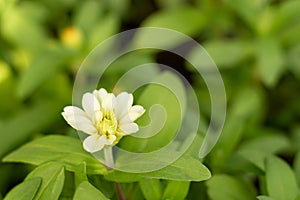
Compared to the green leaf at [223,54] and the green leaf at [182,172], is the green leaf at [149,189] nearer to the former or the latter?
the green leaf at [182,172]

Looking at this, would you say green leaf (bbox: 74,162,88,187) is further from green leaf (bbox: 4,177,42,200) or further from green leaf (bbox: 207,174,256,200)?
green leaf (bbox: 207,174,256,200)

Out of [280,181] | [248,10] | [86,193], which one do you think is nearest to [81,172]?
[86,193]

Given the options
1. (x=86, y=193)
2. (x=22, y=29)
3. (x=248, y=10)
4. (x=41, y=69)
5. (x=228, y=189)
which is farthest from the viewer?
(x=22, y=29)

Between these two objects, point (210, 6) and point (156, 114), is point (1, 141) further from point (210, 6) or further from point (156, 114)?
point (210, 6)

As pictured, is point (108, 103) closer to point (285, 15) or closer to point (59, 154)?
point (59, 154)

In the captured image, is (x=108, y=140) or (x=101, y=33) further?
(x=101, y=33)

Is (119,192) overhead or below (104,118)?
below

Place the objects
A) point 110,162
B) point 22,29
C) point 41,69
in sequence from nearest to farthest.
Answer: point 110,162 < point 41,69 < point 22,29
